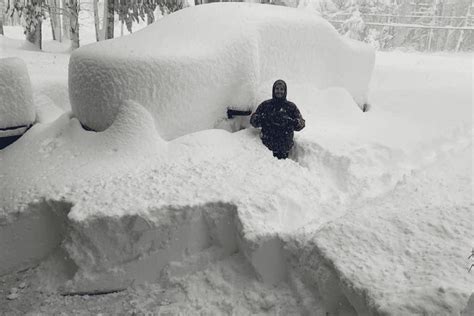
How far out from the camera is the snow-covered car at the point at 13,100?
458 cm

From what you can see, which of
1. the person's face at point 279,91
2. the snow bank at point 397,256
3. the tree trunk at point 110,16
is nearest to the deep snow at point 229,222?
the snow bank at point 397,256

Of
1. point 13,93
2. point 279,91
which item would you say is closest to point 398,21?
point 279,91

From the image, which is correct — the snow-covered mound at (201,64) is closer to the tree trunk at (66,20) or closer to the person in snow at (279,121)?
the person in snow at (279,121)

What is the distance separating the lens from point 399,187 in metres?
3.98

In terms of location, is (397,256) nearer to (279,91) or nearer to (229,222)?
(229,222)

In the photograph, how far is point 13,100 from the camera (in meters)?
4.66

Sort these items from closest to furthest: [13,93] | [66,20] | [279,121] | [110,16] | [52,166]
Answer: [52,166] → [279,121] → [13,93] → [110,16] → [66,20]

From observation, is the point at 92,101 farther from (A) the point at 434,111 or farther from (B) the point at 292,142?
(A) the point at 434,111

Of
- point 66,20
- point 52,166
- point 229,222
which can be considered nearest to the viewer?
point 229,222

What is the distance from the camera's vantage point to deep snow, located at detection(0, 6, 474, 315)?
2.72 meters

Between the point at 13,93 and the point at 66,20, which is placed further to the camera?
the point at 66,20

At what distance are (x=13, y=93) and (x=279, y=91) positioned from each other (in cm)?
315

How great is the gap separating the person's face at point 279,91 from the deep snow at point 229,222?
58 centimetres

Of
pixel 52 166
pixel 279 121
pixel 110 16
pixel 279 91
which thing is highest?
pixel 110 16
